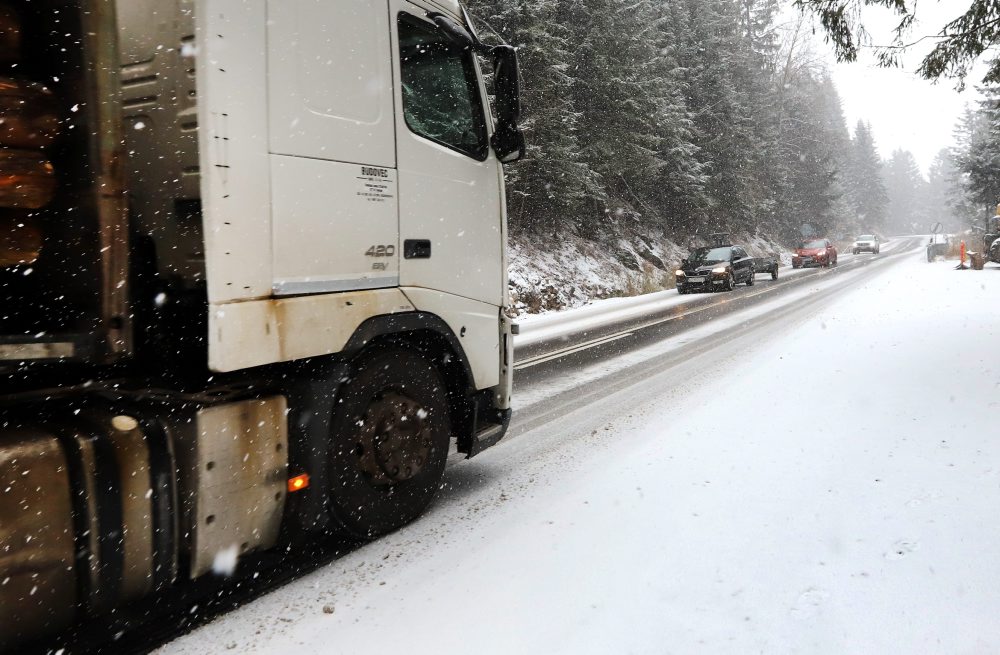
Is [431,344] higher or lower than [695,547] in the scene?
higher

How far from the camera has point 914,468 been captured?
444 centimetres

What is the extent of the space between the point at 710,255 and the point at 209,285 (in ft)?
74.2

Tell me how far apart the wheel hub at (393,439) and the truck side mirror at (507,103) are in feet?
5.79

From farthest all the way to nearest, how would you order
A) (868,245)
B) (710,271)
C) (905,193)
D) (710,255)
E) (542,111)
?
(905,193) < (868,245) < (710,255) < (710,271) < (542,111)

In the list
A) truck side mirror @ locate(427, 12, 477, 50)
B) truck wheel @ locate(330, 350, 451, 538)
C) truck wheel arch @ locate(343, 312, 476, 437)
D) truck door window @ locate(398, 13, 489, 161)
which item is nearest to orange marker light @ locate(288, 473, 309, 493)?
truck wheel @ locate(330, 350, 451, 538)

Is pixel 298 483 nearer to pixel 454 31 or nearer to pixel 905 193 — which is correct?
pixel 454 31

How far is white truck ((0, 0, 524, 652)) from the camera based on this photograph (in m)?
2.35

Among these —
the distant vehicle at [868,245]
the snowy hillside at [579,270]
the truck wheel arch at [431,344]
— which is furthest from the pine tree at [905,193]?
the truck wheel arch at [431,344]

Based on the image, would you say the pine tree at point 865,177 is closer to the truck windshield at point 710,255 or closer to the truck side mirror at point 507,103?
the truck windshield at point 710,255

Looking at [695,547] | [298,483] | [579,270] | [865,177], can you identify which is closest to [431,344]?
[298,483]

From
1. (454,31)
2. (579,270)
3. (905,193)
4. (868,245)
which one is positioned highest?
(905,193)

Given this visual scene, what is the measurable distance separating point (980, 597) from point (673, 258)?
2927 centimetres

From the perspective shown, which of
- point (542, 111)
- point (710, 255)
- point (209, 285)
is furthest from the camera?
point (710, 255)

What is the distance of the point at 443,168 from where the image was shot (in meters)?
3.83
